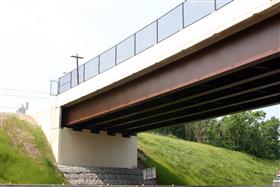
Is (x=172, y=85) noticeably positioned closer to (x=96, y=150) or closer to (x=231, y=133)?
(x=96, y=150)

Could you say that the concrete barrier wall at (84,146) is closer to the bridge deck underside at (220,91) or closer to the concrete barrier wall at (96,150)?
the concrete barrier wall at (96,150)

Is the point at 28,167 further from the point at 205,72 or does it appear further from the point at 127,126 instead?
the point at 205,72

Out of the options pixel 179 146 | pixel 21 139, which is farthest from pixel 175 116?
pixel 179 146

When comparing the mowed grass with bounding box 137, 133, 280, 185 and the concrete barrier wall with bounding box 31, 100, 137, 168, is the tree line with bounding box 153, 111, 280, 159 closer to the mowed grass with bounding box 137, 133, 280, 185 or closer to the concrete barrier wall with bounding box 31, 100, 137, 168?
the mowed grass with bounding box 137, 133, 280, 185

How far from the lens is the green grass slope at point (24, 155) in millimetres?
33875

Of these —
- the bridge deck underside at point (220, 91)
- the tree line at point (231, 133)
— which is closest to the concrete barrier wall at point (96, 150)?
the bridge deck underside at point (220, 91)

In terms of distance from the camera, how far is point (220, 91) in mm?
27172

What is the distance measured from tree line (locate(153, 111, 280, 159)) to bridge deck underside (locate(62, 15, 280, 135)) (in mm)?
58241

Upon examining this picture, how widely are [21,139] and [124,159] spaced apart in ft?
32.1

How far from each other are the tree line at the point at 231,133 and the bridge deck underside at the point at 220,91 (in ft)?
191

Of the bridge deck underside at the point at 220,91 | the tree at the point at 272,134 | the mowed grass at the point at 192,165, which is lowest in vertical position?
the mowed grass at the point at 192,165

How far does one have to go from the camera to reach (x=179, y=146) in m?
59.6

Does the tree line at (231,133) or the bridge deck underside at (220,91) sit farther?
the tree line at (231,133)

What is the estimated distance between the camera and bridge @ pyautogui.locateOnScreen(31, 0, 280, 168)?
2016 centimetres
